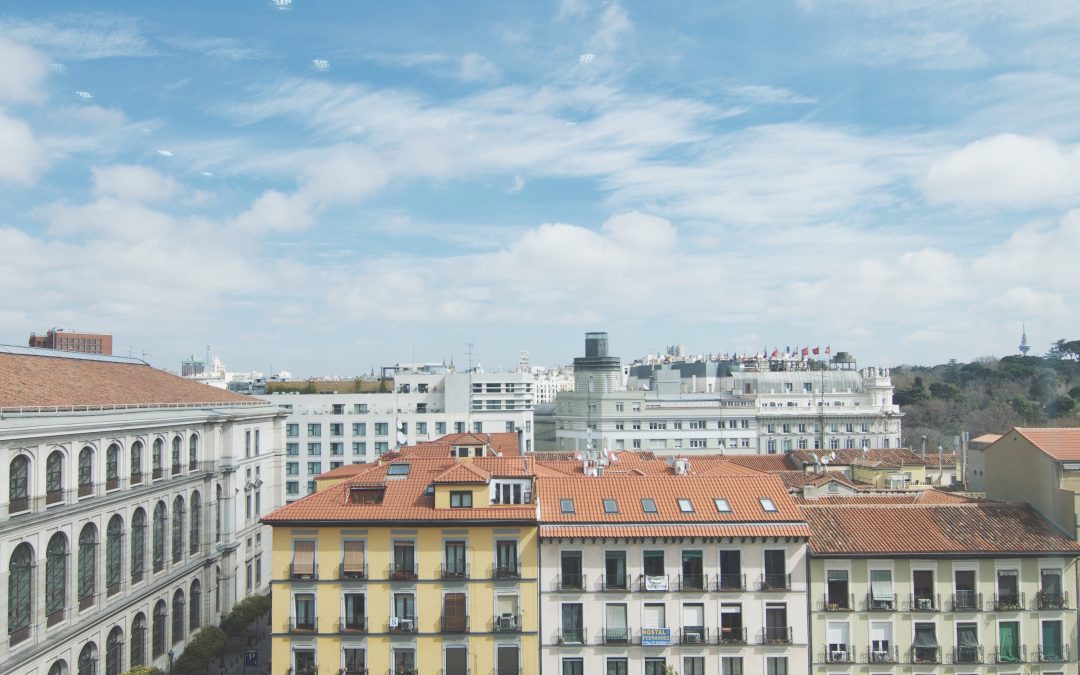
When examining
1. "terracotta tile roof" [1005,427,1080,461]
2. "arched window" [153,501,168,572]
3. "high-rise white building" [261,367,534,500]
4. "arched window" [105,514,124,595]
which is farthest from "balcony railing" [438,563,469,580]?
"high-rise white building" [261,367,534,500]

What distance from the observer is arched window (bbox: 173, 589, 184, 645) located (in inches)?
1980

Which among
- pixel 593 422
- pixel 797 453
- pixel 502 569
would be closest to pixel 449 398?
pixel 593 422

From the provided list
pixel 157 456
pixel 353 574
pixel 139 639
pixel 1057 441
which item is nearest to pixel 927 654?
pixel 1057 441

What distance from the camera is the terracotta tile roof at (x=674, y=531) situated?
110 ft

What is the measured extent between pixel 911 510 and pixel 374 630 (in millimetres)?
23094

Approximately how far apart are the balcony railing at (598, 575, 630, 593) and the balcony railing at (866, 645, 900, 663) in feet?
32.1

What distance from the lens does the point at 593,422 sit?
104 metres

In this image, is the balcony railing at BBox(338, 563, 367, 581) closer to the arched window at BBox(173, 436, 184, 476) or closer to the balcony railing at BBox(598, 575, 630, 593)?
the balcony railing at BBox(598, 575, 630, 593)

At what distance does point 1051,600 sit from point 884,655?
7168 millimetres

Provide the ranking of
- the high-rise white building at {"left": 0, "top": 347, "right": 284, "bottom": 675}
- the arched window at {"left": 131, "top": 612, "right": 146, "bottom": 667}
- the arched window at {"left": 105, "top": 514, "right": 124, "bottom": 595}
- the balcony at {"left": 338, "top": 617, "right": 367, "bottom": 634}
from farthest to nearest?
the arched window at {"left": 131, "top": 612, "right": 146, "bottom": 667} < the arched window at {"left": 105, "top": 514, "right": 124, "bottom": 595} < the high-rise white building at {"left": 0, "top": 347, "right": 284, "bottom": 675} < the balcony at {"left": 338, "top": 617, "right": 367, "bottom": 634}

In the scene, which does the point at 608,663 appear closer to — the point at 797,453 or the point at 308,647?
the point at 308,647

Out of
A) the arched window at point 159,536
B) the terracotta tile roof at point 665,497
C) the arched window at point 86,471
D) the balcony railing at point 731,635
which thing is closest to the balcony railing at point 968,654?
the terracotta tile roof at point 665,497

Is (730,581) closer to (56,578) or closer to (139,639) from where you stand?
(56,578)

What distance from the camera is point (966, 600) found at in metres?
34.1
